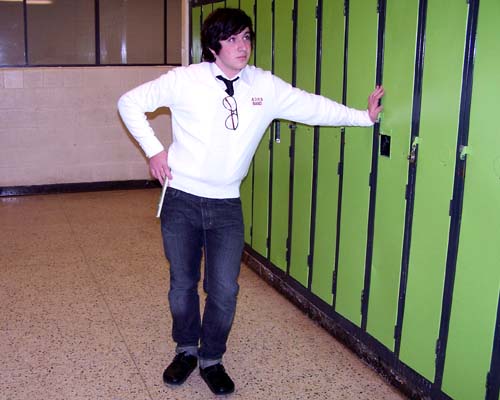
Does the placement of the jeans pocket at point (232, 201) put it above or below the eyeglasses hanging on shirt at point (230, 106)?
below

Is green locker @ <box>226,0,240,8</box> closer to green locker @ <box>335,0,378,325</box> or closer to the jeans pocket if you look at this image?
green locker @ <box>335,0,378,325</box>

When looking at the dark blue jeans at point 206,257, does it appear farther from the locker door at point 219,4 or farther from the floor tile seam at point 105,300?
the locker door at point 219,4

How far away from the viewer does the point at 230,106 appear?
2568 millimetres

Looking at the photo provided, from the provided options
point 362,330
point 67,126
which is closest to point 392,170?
point 362,330

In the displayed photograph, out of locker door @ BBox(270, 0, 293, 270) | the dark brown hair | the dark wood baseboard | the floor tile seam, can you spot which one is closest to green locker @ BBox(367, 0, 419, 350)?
the dark brown hair

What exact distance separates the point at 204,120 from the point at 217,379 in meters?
1.14

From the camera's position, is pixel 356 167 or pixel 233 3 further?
pixel 233 3

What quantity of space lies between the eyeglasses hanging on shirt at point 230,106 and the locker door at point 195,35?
241 cm

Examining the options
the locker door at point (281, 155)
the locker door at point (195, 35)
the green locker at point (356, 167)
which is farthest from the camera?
the locker door at point (195, 35)

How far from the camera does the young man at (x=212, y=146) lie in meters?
2.56

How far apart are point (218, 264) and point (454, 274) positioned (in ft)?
3.13

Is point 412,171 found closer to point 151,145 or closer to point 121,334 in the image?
point 151,145

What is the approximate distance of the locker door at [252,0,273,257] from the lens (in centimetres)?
390

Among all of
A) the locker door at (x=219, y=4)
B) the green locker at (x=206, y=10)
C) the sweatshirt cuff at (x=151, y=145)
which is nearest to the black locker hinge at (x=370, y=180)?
the sweatshirt cuff at (x=151, y=145)
